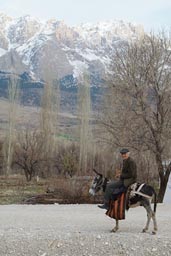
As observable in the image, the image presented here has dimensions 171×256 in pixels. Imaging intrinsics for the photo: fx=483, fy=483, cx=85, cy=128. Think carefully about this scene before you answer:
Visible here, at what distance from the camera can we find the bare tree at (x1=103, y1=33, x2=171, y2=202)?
25.2 metres

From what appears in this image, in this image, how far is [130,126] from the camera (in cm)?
2520

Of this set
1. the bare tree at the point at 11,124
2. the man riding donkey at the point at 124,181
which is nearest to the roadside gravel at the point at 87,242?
the man riding donkey at the point at 124,181

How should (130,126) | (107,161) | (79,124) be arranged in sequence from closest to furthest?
(130,126) → (107,161) → (79,124)

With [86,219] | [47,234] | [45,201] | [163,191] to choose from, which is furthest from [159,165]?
[47,234]

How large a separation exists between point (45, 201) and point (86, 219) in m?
10.2

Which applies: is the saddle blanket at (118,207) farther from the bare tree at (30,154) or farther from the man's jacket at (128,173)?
the bare tree at (30,154)

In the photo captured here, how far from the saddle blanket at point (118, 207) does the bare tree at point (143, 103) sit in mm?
12333

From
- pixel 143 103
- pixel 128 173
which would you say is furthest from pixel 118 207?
pixel 143 103

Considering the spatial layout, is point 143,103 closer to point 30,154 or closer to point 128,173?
point 128,173

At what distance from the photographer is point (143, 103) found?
25.0 meters

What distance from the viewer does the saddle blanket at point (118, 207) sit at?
1289cm

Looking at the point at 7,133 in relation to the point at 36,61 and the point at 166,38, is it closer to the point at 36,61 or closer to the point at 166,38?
the point at 166,38

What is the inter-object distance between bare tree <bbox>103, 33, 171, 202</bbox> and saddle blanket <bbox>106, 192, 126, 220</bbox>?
12333 mm

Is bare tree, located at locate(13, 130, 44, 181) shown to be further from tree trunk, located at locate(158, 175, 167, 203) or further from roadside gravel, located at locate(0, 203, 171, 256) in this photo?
roadside gravel, located at locate(0, 203, 171, 256)
